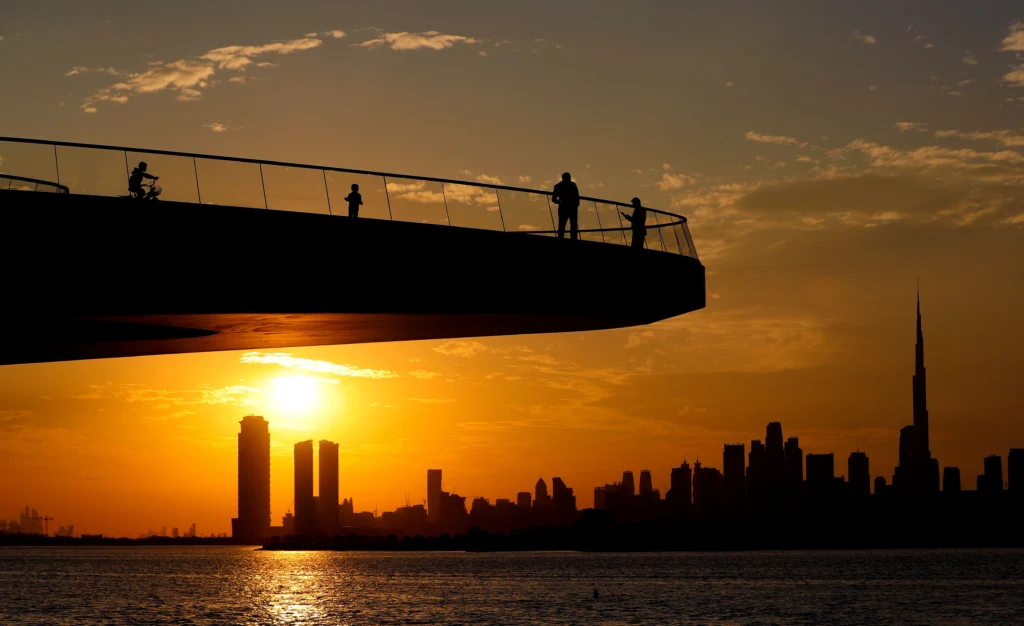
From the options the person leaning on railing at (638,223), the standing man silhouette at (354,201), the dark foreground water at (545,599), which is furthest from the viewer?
the dark foreground water at (545,599)

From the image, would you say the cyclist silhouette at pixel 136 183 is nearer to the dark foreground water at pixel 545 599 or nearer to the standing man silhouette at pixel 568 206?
the standing man silhouette at pixel 568 206

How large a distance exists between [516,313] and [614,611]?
6318 cm

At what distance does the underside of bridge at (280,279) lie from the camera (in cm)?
2025

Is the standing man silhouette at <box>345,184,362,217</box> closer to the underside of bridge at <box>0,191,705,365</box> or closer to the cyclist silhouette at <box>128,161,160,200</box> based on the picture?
the underside of bridge at <box>0,191,705,365</box>

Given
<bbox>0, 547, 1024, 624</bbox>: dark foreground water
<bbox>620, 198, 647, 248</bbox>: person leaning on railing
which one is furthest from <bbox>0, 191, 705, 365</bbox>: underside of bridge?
<bbox>0, 547, 1024, 624</bbox>: dark foreground water

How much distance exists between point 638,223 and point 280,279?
8581mm

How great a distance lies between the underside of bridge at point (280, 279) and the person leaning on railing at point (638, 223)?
32cm

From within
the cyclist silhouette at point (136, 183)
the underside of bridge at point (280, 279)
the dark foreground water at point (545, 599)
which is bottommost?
the dark foreground water at point (545, 599)

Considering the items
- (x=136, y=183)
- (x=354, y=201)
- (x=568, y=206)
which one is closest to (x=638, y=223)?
(x=568, y=206)

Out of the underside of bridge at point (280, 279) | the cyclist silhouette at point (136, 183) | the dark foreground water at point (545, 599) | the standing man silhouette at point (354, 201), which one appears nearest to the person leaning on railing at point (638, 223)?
the underside of bridge at point (280, 279)

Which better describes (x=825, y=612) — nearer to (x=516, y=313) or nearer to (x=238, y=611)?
(x=238, y=611)

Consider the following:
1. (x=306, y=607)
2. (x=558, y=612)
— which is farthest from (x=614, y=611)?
(x=306, y=607)

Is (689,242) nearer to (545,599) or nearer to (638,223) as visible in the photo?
(638,223)

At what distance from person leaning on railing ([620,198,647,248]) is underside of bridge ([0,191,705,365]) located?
32cm
